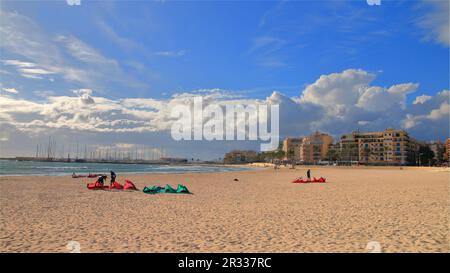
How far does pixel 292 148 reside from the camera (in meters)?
189

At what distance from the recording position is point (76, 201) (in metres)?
15.5

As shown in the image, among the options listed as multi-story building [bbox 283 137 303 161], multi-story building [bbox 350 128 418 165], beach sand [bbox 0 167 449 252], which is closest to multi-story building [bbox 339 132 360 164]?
multi-story building [bbox 350 128 418 165]

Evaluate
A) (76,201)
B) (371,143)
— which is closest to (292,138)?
(371,143)

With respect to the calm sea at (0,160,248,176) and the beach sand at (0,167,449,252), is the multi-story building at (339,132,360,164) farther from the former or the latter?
the beach sand at (0,167,449,252)

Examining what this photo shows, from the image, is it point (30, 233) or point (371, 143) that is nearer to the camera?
point (30, 233)

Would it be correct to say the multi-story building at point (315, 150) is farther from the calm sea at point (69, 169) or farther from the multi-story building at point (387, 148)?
the calm sea at point (69, 169)

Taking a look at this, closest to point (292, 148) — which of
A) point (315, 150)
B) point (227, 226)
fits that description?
point (315, 150)

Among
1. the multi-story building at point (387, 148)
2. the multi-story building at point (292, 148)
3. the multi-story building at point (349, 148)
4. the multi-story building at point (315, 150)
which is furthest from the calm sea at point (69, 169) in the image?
the multi-story building at point (292, 148)

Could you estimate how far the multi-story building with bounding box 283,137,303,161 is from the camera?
579 ft

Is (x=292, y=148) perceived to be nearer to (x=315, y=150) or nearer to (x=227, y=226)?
(x=315, y=150)
